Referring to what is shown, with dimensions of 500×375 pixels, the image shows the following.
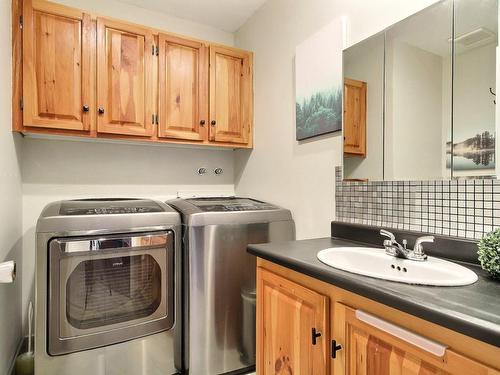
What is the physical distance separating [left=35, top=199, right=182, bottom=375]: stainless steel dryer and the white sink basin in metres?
1.04

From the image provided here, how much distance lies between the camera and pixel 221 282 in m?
1.95

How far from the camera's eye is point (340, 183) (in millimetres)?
1740

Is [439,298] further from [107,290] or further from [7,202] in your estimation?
[7,202]

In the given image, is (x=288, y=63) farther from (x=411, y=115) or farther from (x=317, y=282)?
(x=317, y=282)

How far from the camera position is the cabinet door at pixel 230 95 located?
2426 millimetres

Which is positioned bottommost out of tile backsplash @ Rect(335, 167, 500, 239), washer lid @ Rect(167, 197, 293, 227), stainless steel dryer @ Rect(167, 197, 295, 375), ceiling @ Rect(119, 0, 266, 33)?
stainless steel dryer @ Rect(167, 197, 295, 375)

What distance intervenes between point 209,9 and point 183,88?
29.5 inches

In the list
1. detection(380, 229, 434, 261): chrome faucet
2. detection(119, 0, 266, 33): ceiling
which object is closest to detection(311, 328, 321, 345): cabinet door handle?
detection(380, 229, 434, 261): chrome faucet

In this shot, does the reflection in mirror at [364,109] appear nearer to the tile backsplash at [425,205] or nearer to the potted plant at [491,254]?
the tile backsplash at [425,205]

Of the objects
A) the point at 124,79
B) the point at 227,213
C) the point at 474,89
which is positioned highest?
the point at 124,79

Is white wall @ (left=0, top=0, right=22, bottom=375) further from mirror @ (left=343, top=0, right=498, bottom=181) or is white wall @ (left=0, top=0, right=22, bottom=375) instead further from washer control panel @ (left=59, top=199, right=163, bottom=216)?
mirror @ (left=343, top=0, right=498, bottom=181)

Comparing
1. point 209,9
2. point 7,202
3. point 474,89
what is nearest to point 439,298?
point 474,89

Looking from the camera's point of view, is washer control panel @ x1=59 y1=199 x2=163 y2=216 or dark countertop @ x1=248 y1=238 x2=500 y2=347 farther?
washer control panel @ x1=59 y1=199 x2=163 y2=216

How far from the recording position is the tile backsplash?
1.13 metres
